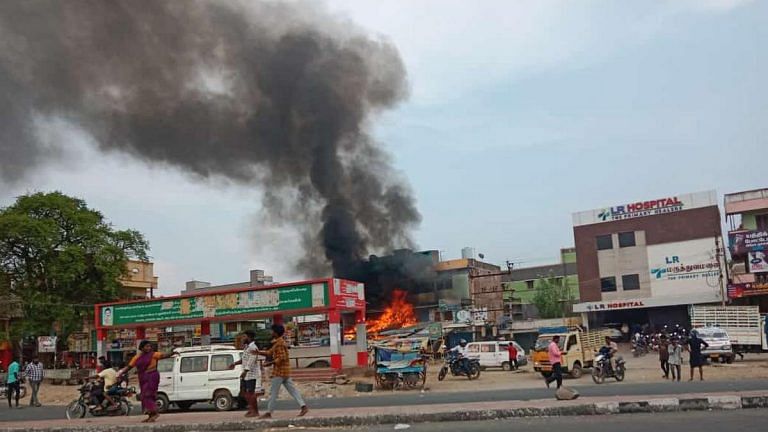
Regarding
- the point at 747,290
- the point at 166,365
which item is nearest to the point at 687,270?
the point at 747,290

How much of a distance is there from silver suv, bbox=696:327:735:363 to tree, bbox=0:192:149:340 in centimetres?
3199

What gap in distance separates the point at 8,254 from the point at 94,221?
4990 millimetres

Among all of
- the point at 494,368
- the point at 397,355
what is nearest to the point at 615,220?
the point at 494,368

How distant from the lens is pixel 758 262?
37031 mm

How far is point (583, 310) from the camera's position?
45.8m

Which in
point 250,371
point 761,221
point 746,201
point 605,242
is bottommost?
point 250,371

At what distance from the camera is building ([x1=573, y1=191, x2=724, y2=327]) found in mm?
41812

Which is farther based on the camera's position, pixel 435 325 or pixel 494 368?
pixel 435 325

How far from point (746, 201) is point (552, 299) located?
804 inches

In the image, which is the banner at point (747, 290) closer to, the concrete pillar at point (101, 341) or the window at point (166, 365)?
the window at point (166, 365)

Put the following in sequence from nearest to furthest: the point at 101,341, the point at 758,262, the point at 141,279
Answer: the point at 101,341, the point at 758,262, the point at 141,279

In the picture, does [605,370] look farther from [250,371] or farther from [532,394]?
[250,371]

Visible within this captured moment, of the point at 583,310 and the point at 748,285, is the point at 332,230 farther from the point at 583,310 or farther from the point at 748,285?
the point at 748,285

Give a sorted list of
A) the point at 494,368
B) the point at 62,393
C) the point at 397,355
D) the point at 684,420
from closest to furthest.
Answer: the point at 684,420 < the point at 397,355 < the point at 62,393 < the point at 494,368
